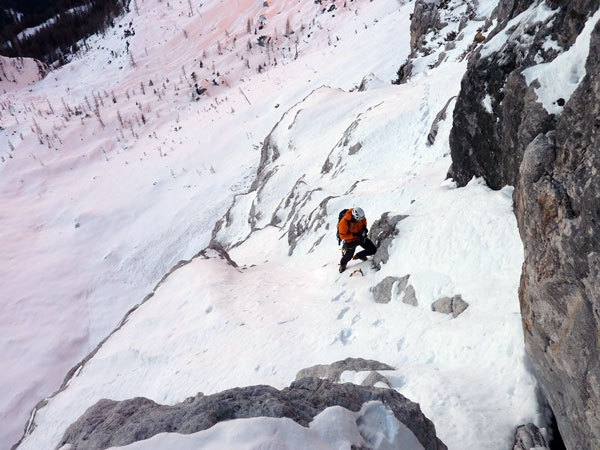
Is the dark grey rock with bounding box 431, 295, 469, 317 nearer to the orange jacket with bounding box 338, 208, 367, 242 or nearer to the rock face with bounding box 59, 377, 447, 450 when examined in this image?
→ the orange jacket with bounding box 338, 208, 367, 242

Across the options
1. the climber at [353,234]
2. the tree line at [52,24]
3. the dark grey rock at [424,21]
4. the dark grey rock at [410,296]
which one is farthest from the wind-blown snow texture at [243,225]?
the tree line at [52,24]

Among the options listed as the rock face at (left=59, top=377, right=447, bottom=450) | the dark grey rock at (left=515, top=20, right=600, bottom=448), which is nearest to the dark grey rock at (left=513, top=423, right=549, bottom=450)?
the dark grey rock at (left=515, top=20, right=600, bottom=448)

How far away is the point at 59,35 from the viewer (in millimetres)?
53906

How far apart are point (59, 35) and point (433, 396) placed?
63517 millimetres

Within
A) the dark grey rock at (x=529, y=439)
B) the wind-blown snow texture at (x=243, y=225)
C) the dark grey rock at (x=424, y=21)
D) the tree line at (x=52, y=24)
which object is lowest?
the wind-blown snow texture at (x=243, y=225)

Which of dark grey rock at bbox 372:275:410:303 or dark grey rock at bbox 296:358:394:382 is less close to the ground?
dark grey rock at bbox 296:358:394:382

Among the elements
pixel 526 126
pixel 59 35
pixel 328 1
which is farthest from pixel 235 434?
pixel 59 35

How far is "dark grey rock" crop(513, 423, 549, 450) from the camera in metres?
4.47

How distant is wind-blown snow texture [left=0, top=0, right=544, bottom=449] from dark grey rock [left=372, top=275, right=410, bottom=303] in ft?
0.63

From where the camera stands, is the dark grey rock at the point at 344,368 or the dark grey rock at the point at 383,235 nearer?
the dark grey rock at the point at 344,368

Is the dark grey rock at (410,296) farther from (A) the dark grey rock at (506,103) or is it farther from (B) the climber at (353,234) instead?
(A) the dark grey rock at (506,103)

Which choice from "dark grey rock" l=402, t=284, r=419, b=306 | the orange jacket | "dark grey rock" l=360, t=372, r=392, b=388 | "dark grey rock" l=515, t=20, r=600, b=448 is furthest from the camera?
the orange jacket

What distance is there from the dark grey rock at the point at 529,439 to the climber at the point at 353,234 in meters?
5.26

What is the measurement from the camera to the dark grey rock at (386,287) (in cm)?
809
